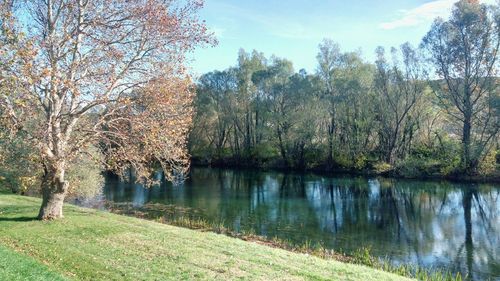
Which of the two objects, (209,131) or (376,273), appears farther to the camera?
(209,131)

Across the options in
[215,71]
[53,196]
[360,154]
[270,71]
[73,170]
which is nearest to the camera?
[53,196]

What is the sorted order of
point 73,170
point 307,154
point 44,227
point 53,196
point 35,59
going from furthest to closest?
point 307,154
point 73,170
point 53,196
point 44,227
point 35,59

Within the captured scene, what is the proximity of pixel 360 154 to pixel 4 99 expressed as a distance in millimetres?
54139

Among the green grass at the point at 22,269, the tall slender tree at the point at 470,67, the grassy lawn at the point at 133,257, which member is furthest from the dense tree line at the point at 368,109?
the green grass at the point at 22,269

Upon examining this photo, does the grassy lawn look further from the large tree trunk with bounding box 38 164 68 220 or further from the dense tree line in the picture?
the dense tree line

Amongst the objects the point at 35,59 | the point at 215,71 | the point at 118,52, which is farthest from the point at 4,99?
the point at 215,71

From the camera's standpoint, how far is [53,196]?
18469 mm

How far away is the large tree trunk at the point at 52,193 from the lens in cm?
1802

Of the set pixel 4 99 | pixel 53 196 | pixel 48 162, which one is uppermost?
pixel 4 99

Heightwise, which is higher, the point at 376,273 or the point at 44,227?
the point at 44,227

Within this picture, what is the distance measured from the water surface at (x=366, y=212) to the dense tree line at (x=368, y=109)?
8.60 m

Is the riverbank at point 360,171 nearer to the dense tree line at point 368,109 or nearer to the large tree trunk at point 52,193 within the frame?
the dense tree line at point 368,109

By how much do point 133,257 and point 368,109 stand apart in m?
55.2

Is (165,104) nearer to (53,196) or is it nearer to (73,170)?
(53,196)
